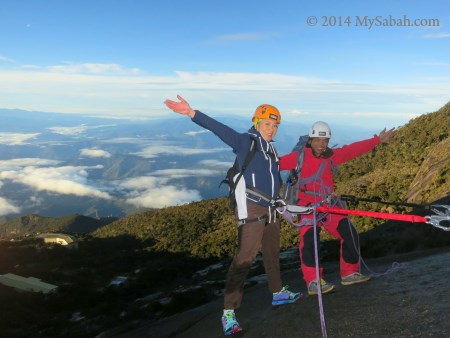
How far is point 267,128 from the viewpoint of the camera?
629cm

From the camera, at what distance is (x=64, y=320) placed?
20.6m

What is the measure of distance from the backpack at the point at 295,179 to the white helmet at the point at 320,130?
27cm

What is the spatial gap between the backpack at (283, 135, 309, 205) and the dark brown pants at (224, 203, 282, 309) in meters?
0.65

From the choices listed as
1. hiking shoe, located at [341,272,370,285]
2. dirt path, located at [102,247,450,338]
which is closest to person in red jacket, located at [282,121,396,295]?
hiking shoe, located at [341,272,370,285]

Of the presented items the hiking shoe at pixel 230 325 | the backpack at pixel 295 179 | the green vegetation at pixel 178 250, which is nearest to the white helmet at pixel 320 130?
the backpack at pixel 295 179

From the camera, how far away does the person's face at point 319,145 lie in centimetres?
665

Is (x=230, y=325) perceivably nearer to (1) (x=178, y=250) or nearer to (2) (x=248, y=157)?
(2) (x=248, y=157)

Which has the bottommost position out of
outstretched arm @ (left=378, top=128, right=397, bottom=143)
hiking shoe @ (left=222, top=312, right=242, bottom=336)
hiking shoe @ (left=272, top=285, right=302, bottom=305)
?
hiking shoe @ (left=222, top=312, right=242, bottom=336)

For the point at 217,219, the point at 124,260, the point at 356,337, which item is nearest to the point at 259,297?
the point at 356,337

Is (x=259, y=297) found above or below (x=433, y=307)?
below

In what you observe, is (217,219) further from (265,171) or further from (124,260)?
(265,171)

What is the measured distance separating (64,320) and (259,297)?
15641 millimetres

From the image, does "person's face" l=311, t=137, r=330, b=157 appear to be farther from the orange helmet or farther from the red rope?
the red rope

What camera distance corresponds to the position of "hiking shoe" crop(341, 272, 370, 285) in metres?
6.93
